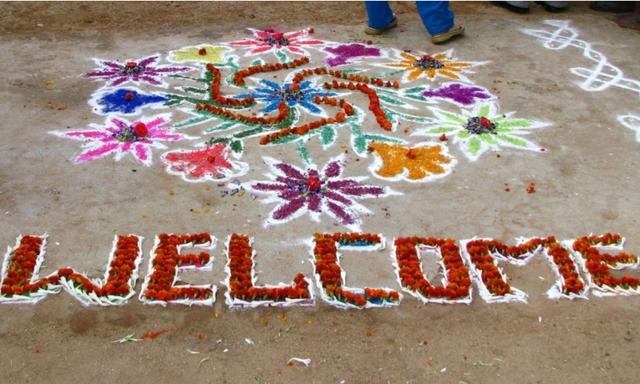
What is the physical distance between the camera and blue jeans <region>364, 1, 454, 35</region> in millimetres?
7816

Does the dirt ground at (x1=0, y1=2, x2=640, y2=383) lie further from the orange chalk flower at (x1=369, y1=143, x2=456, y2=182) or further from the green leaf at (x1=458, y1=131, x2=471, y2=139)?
the green leaf at (x1=458, y1=131, x2=471, y2=139)

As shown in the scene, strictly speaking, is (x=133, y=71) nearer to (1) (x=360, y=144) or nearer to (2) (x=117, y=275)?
(1) (x=360, y=144)

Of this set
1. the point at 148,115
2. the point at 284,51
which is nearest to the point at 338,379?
the point at 148,115

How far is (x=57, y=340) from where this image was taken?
3574mm

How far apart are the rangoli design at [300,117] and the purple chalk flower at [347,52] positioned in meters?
0.02

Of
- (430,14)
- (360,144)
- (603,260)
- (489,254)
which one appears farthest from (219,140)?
(430,14)

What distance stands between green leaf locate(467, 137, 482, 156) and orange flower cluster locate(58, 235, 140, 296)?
3.00 m

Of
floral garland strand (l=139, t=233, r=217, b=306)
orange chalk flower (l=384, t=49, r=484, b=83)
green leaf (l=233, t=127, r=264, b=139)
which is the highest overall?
floral garland strand (l=139, t=233, r=217, b=306)

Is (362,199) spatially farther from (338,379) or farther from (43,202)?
(43,202)

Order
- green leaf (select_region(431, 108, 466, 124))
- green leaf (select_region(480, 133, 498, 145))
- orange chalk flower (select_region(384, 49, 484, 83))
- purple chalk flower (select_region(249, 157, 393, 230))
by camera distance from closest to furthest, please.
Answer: purple chalk flower (select_region(249, 157, 393, 230))
green leaf (select_region(480, 133, 498, 145))
green leaf (select_region(431, 108, 466, 124))
orange chalk flower (select_region(384, 49, 484, 83))

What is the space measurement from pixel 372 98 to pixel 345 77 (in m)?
0.70

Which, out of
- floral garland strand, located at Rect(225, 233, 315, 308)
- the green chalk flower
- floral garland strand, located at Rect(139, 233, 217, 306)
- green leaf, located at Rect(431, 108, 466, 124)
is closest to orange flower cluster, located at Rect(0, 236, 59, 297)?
floral garland strand, located at Rect(139, 233, 217, 306)

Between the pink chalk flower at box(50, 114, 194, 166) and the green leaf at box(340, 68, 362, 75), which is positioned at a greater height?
the pink chalk flower at box(50, 114, 194, 166)

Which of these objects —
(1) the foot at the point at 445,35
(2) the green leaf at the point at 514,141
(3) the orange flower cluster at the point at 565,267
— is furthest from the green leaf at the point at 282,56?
(3) the orange flower cluster at the point at 565,267
